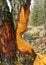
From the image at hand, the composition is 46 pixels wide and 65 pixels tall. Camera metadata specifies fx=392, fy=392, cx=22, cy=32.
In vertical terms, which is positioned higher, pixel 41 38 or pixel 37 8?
pixel 37 8

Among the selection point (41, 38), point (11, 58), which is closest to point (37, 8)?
point (41, 38)

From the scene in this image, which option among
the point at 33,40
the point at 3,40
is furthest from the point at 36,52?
the point at 3,40

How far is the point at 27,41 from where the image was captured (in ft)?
10.8

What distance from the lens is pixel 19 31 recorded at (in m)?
3.34

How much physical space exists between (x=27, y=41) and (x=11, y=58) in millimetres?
219

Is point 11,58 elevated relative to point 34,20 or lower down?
lower down

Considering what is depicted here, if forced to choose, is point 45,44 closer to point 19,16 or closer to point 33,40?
point 33,40

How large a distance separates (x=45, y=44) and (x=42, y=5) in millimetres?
324

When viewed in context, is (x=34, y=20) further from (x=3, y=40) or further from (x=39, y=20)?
(x=3, y=40)

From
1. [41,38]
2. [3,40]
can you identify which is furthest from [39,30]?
[3,40]

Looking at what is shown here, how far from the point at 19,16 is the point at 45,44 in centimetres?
32

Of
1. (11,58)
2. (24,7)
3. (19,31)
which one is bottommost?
(11,58)

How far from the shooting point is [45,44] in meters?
3.26

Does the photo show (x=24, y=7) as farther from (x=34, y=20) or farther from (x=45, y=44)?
(x=45, y=44)
